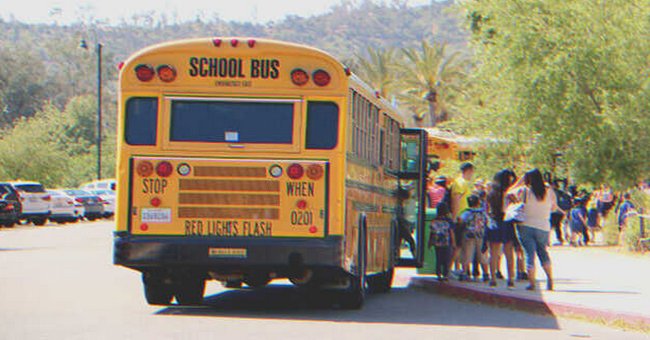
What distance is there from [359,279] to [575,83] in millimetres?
14908

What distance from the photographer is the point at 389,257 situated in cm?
1641

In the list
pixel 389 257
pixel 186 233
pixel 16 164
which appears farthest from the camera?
pixel 16 164

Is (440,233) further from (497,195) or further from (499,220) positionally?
(497,195)

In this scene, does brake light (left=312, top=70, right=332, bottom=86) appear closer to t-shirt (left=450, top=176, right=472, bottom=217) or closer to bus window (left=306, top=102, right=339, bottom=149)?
bus window (left=306, top=102, right=339, bottom=149)

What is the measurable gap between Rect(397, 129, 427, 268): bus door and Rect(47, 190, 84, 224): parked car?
103ft

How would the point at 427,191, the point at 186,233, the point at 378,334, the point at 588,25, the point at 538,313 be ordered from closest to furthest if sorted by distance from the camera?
the point at 378,334
the point at 186,233
the point at 538,313
the point at 427,191
the point at 588,25

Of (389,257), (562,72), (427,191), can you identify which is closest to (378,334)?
(389,257)

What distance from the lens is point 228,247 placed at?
1248 cm

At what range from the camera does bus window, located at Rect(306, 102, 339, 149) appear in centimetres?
1255

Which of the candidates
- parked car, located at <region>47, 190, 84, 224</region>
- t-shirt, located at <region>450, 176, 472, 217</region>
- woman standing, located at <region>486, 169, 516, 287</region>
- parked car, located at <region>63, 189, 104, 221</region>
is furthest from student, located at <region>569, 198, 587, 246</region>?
parked car, located at <region>63, 189, 104, 221</region>

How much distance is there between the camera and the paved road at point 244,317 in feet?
36.8

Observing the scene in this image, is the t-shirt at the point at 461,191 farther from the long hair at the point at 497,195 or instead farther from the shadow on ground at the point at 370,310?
the shadow on ground at the point at 370,310

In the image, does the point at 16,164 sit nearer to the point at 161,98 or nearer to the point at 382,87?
the point at 382,87

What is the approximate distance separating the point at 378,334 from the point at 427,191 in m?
7.32
